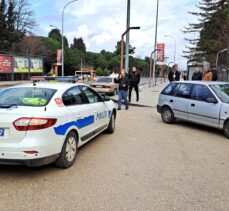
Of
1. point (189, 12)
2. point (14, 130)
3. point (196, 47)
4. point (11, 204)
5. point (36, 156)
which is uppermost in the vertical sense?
point (189, 12)

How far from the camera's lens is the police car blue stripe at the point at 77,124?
490 centimetres

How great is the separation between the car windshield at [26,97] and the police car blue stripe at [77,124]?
0.48 m

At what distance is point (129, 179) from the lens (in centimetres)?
479

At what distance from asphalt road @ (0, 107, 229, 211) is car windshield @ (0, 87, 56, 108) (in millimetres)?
1101

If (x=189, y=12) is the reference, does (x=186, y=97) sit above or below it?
below

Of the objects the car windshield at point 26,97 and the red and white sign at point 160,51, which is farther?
the red and white sign at point 160,51

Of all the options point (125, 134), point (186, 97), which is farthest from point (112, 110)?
point (186, 97)

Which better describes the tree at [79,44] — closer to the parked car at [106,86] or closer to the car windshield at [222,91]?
the parked car at [106,86]

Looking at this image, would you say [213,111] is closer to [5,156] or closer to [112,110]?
[112,110]

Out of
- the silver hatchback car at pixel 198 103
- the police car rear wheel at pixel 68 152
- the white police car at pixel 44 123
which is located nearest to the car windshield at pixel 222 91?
the silver hatchback car at pixel 198 103

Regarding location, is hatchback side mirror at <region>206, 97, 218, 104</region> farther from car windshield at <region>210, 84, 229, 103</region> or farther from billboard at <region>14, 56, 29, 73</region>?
billboard at <region>14, 56, 29, 73</region>

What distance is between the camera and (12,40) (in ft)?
183

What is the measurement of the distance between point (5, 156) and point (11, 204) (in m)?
0.88

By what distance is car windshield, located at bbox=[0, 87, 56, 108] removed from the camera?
5016mm
